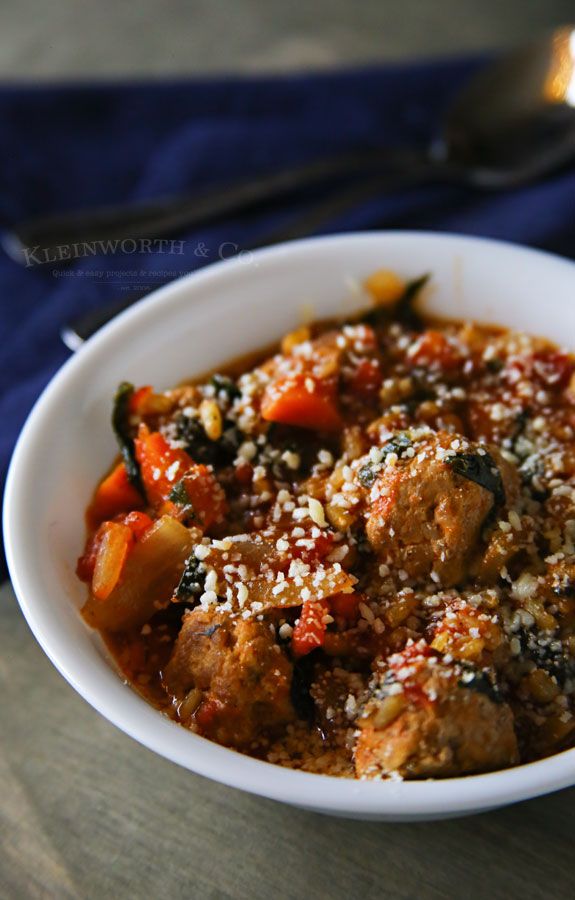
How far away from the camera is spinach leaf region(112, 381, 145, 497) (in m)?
2.87

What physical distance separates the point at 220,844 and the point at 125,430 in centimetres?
127

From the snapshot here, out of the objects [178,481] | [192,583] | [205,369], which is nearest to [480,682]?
[192,583]

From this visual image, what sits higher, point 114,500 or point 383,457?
point 383,457

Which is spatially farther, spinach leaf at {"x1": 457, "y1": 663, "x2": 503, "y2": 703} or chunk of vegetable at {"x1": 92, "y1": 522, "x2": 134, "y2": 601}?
chunk of vegetable at {"x1": 92, "y1": 522, "x2": 134, "y2": 601}

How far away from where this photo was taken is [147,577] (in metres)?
2.56

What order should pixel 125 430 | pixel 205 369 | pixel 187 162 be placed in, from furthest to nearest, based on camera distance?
pixel 187 162, pixel 205 369, pixel 125 430

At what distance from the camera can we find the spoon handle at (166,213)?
3.95 m

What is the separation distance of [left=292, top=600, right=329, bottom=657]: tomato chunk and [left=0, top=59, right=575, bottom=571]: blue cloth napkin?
5.37 feet

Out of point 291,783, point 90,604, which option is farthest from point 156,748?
point 90,604

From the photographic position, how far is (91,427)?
294 cm

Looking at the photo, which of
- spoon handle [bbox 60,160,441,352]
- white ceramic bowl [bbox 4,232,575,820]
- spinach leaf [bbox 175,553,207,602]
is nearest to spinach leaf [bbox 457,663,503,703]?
white ceramic bowl [bbox 4,232,575,820]

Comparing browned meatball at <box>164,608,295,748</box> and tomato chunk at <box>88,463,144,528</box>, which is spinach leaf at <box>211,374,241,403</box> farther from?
browned meatball at <box>164,608,295,748</box>

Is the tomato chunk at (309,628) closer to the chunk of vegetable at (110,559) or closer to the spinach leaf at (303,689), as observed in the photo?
the spinach leaf at (303,689)

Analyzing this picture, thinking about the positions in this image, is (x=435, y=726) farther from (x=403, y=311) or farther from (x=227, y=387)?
(x=403, y=311)
